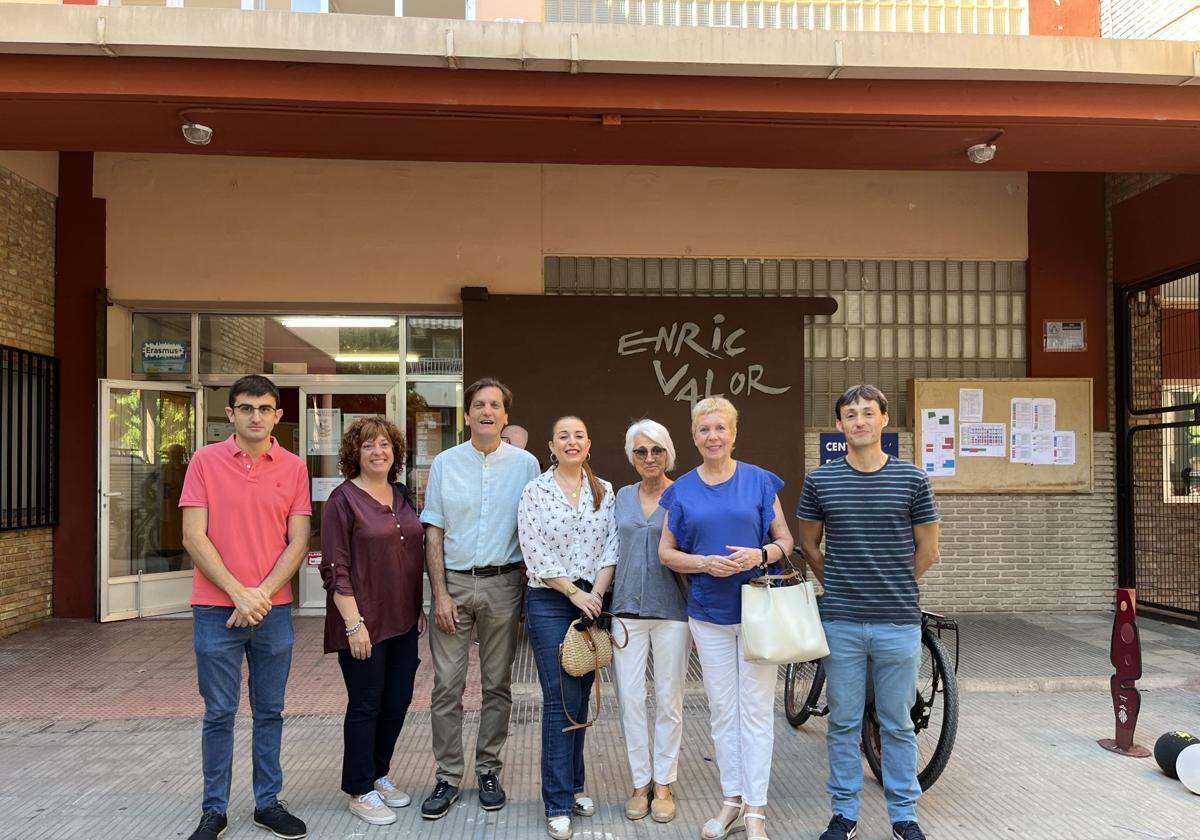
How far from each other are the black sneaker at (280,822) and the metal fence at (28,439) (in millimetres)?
5189

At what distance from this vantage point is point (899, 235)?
29.1 ft

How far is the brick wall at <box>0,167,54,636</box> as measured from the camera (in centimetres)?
765

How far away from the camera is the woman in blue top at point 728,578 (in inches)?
150

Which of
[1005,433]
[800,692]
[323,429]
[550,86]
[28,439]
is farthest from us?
[323,429]

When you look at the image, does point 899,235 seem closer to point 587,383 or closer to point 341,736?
point 587,383

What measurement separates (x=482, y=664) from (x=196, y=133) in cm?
468

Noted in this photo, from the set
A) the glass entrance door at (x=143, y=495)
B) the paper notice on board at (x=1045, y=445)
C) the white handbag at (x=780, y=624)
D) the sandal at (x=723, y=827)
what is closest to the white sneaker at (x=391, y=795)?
the sandal at (x=723, y=827)

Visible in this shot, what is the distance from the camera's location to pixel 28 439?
313 inches

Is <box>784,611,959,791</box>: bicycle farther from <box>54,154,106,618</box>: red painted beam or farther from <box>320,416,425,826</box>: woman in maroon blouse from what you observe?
<box>54,154,106,618</box>: red painted beam

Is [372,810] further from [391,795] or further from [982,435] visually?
[982,435]

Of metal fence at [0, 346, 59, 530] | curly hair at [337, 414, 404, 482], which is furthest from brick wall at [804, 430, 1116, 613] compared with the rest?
metal fence at [0, 346, 59, 530]

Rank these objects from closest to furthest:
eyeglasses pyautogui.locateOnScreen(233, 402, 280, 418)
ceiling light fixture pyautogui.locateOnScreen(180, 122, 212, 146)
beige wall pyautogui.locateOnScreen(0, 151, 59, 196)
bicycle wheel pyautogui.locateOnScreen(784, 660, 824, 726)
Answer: eyeglasses pyautogui.locateOnScreen(233, 402, 280, 418), bicycle wheel pyautogui.locateOnScreen(784, 660, 824, 726), ceiling light fixture pyautogui.locateOnScreen(180, 122, 212, 146), beige wall pyautogui.locateOnScreen(0, 151, 59, 196)

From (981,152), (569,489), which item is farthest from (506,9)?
(569,489)

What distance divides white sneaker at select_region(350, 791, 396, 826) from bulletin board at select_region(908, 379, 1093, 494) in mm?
6340
